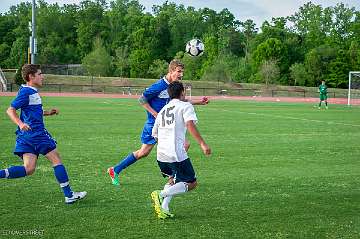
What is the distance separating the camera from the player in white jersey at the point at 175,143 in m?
5.86

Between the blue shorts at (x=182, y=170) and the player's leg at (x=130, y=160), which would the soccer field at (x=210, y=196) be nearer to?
the player's leg at (x=130, y=160)

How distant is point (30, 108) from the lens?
6508 millimetres

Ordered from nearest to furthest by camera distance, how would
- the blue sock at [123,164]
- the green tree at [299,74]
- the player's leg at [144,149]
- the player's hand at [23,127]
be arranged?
the player's hand at [23,127] → the player's leg at [144,149] → the blue sock at [123,164] → the green tree at [299,74]

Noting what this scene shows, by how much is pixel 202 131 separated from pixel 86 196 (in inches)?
384

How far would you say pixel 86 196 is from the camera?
705 cm

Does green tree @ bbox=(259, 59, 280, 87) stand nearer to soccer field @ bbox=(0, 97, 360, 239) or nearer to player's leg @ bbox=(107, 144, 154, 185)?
soccer field @ bbox=(0, 97, 360, 239)

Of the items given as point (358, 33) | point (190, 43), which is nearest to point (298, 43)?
point (358, 33)

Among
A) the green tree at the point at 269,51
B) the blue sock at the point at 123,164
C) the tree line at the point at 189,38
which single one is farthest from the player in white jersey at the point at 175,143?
the green tree at the point at 269,51

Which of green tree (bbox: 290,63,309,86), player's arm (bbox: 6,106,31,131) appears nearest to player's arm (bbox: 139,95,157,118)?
player's arm (bbox: 6,106,31,131)

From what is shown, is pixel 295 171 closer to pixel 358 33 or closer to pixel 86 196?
pixel 86 196

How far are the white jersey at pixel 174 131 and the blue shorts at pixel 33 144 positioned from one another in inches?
61.4

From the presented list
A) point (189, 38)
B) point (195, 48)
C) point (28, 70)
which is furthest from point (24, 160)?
point (189, 38)

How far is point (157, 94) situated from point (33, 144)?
1.98m

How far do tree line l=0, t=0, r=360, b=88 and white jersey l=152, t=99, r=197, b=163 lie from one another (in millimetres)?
63798
